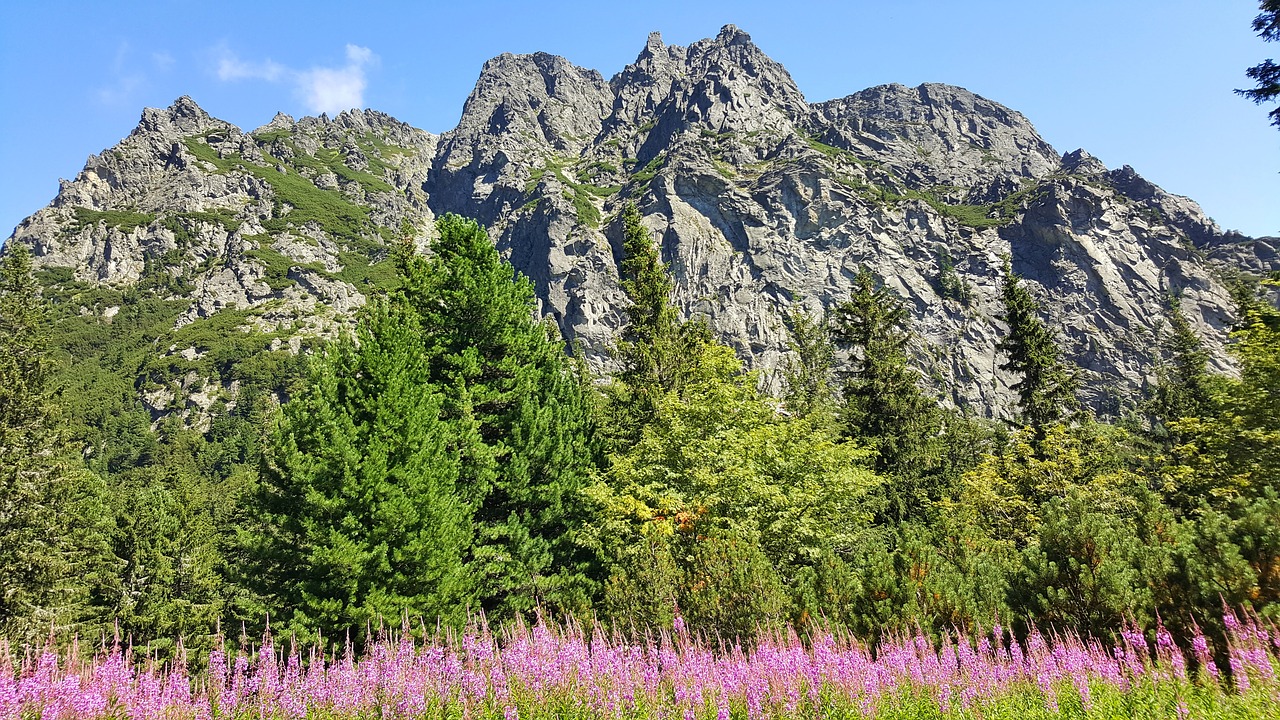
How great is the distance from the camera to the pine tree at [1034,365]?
31.9 m

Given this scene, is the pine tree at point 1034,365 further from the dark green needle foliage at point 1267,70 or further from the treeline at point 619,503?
the dark green needle foliage at point 1267,70

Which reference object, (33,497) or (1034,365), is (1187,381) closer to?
(1034,365)

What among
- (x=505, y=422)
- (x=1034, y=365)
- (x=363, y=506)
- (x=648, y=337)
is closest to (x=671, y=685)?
(x=363, y=506)

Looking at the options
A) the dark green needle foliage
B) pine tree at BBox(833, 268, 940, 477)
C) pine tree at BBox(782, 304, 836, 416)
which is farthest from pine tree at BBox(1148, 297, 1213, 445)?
the dark green needle foliage

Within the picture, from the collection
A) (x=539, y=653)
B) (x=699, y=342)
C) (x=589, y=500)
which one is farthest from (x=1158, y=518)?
(x=699, y=342)

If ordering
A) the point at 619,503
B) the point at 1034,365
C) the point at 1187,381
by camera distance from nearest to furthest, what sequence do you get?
the point at 619,503 < the point at 1034,365 < the point at 1187,381

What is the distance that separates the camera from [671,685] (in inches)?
290

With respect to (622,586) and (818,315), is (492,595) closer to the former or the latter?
(622,586)

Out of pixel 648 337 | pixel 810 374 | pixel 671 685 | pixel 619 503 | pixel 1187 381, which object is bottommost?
pixel 671 685

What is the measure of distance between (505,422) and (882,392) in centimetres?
2180

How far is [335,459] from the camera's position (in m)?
14.5

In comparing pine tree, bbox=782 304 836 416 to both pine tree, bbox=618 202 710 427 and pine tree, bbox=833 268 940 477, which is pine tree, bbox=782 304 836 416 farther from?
pine tree, bbox=618 202 710 427

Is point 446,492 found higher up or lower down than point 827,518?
higher up

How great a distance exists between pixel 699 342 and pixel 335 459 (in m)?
19.1
